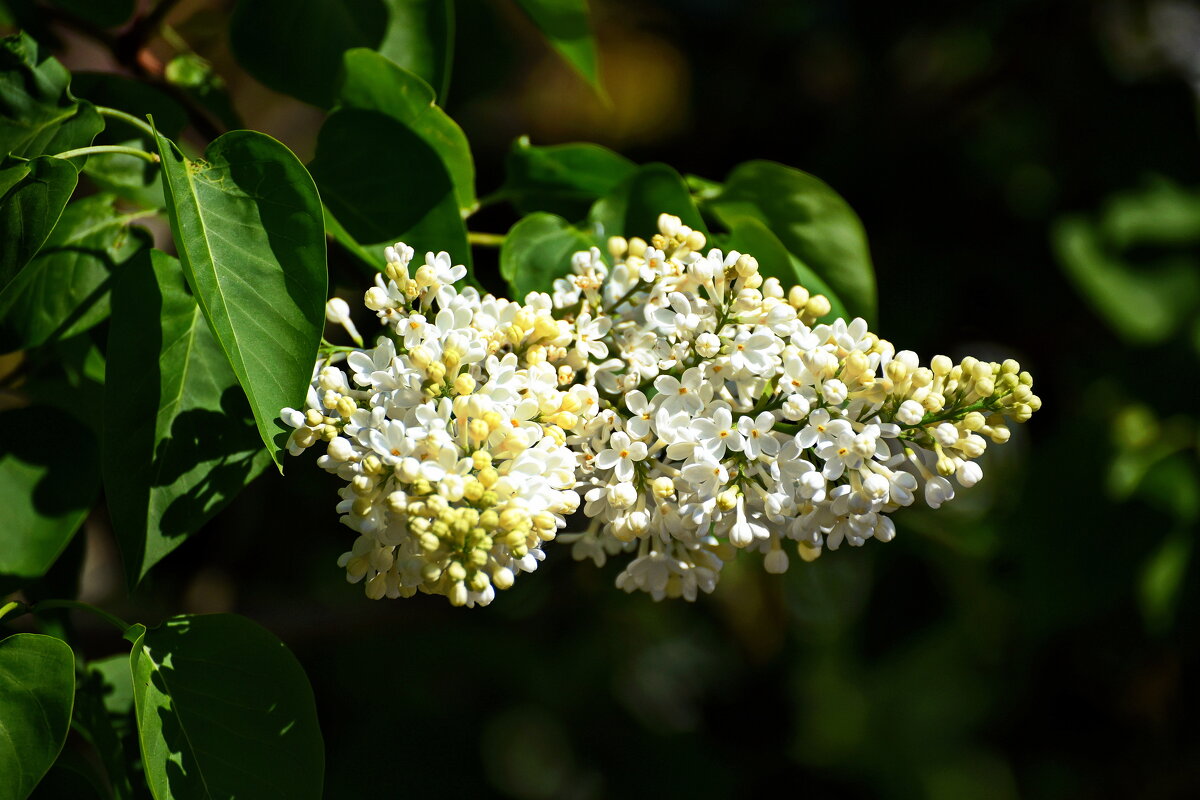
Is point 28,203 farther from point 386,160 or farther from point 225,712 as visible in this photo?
point 225,712

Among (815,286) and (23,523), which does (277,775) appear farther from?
(815,286)

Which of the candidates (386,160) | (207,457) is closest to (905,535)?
(386,160)

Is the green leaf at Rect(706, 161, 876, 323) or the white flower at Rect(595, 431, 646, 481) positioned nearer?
the white flower at Rect(595, 431, 646, 481)

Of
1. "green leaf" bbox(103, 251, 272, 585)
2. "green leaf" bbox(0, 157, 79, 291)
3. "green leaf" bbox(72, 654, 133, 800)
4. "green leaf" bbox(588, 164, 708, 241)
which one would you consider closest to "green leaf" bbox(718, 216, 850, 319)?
"green leaf" bbox(588, 164, 708, 241)

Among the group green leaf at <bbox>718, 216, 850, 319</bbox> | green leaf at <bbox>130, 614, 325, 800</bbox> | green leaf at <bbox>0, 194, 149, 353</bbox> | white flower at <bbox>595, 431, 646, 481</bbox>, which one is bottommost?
green leaf at <bbox>130, 614, 325, 800</bbox>

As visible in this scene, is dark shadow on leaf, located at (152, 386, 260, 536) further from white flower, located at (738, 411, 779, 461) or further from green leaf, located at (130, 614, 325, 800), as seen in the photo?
white flower, located at (738, 411, 779, 461)

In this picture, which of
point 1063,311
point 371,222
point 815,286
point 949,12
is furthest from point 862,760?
point 371,222

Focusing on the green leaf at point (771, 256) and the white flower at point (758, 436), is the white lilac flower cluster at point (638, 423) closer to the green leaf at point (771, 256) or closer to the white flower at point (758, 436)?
the white flower at point (758, 436)

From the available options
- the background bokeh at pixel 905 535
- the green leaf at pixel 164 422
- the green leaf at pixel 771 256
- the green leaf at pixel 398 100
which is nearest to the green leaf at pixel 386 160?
the green leaf at pixel 398 100
